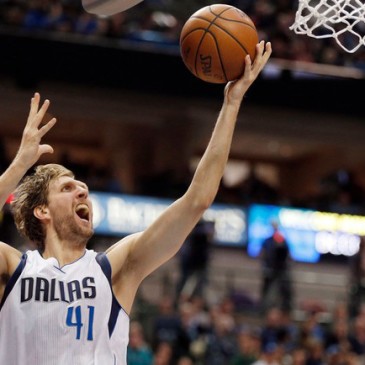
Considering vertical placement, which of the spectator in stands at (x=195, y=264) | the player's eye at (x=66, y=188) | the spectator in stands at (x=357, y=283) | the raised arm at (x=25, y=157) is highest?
the raised arm at (x=25, y=157)

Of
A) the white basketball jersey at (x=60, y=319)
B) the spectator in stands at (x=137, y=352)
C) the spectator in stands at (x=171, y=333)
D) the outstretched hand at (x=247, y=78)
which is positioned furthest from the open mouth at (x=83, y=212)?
the spectator in stands at (x=171, y=333)

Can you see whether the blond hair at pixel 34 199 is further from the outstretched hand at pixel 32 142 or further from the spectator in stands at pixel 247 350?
the spectator in stands at pixel 247 350

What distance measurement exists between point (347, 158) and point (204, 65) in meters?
16.4

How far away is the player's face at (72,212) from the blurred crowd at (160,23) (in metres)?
11.4

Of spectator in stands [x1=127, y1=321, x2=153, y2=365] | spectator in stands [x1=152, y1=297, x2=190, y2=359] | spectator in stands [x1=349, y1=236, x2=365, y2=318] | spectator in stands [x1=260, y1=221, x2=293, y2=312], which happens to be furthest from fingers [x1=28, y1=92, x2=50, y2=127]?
spectator in stands [x1=349, y1=236, x2=365, y2=318]

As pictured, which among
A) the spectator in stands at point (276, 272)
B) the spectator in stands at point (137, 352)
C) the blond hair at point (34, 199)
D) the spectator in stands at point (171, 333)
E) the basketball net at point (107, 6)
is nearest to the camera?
the blond hair at point (34, 199)

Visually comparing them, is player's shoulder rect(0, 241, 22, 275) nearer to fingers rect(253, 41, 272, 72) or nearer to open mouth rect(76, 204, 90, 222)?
open mouth rect(76, 204, 90, 222)

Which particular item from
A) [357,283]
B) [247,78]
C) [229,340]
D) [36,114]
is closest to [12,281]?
[36,114]

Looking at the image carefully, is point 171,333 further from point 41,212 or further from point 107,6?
point 41,212

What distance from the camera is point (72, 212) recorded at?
3.71 m

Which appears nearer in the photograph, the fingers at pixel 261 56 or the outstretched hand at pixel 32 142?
the outstretched hand at pixel 32 142

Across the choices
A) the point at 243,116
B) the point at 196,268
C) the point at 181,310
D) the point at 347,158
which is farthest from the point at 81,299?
the point at 347,158

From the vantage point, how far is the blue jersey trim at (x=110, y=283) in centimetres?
354

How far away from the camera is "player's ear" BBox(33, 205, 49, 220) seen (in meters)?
3.76
